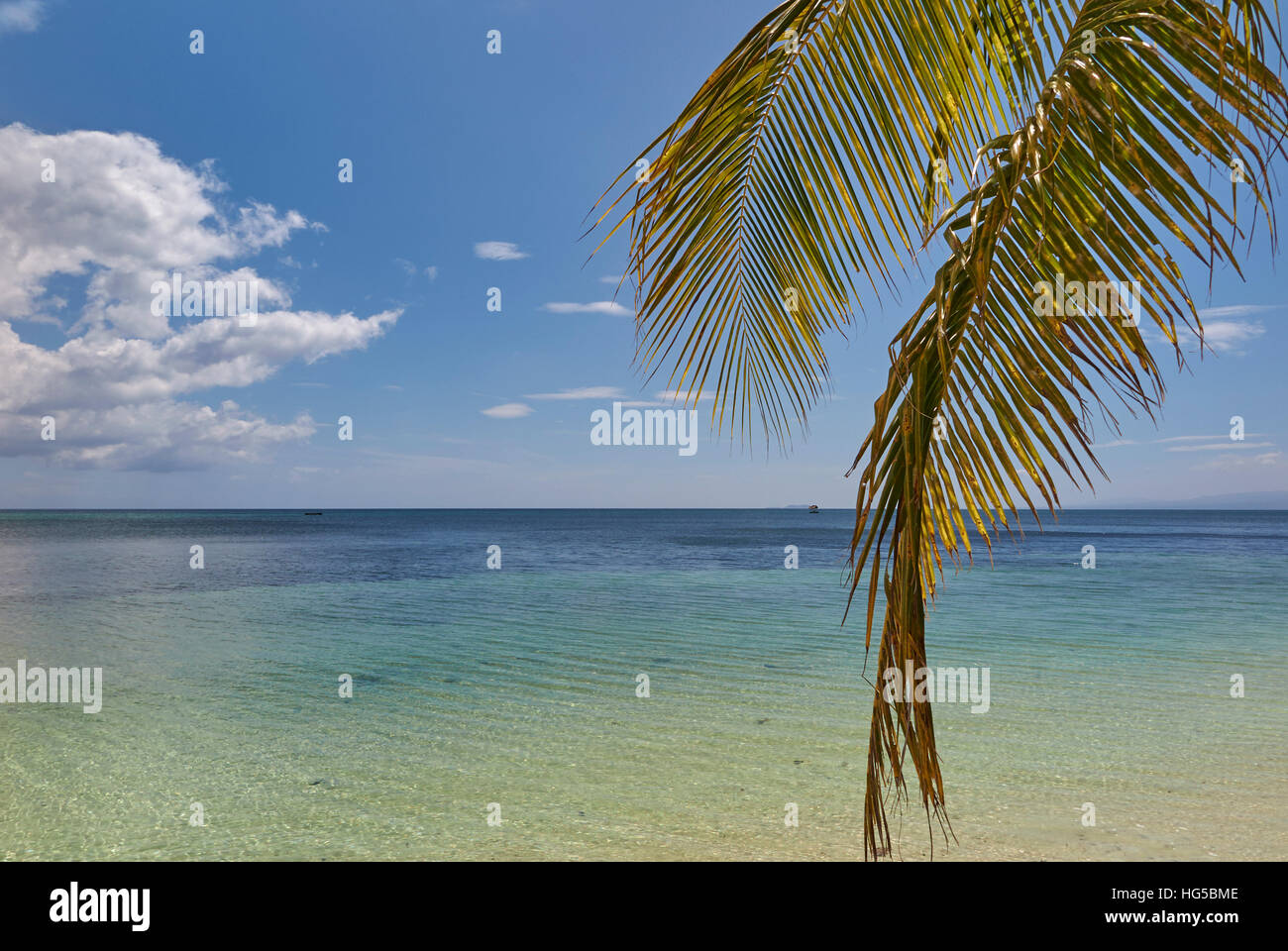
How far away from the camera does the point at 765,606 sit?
17.5 metres

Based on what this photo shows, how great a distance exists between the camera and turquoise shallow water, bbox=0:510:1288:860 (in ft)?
16.7

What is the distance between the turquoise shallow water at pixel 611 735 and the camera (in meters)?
5.10

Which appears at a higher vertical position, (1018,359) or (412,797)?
(1018,359)

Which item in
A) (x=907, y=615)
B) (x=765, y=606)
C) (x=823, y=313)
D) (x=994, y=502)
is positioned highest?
(x=823, y=313)

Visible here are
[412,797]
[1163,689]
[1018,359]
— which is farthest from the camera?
[1163,689]

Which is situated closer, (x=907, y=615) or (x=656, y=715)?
(x=907, y=615)

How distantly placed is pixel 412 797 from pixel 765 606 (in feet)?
41.5

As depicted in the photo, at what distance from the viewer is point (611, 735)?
7309 millimetres
